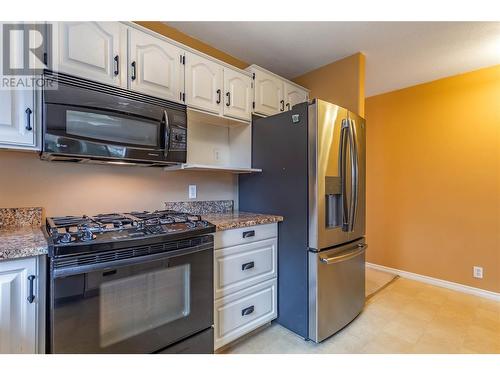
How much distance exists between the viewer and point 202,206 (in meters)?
2.26

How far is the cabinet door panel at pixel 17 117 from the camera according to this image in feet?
3.88

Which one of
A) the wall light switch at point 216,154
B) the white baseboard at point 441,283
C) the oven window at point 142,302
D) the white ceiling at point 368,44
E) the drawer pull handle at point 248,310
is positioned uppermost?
the white ceiling at point 368,44

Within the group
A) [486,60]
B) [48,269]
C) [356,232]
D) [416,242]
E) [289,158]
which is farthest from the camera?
[416,242]

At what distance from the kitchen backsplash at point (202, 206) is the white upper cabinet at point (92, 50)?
0.99 metres

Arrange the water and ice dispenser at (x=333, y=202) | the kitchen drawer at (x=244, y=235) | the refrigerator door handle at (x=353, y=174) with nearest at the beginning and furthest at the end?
the kitchen drawer at (x=244, y=235)
the water and ice dispenser at (x=333, y=202)
the refrigerator door handle at (x=353, y=174)

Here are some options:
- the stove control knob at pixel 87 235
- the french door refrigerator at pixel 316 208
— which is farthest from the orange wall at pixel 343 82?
the stove control knob at pixel 87 235

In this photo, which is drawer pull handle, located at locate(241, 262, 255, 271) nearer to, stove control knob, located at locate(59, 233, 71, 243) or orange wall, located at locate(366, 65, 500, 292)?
stove control knob, located at locate(59, 233, 71, 243)

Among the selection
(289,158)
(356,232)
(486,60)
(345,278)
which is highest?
(486,60)

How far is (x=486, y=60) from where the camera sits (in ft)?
8.14

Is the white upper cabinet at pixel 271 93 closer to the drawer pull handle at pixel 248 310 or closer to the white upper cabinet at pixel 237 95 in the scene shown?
the white upper cabinet at pixel 237 95

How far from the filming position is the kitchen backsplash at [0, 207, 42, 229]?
1411 millimetres
